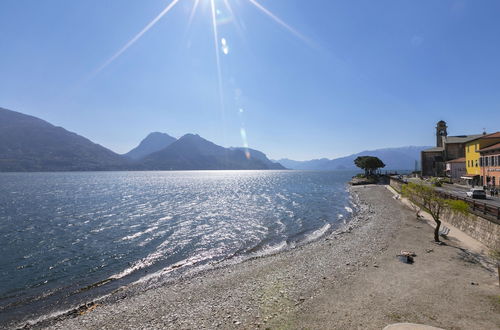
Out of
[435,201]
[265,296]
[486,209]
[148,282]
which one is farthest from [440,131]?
[148,282]

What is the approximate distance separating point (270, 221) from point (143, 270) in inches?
950

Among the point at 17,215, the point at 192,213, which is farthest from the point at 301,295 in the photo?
the point at 17,215

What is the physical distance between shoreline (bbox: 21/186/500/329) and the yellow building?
42086 mm

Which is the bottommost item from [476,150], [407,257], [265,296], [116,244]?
[116,244]

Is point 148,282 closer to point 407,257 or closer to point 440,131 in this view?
point 407,257

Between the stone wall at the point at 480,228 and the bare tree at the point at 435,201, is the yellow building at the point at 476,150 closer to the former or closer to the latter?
the stone wall at the point at 480,228

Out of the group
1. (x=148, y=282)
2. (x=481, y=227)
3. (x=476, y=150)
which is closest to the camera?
(x=148, y=282)

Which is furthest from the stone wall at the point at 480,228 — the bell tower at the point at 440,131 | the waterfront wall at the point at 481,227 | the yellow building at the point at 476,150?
the bell tower at the point at 440,131

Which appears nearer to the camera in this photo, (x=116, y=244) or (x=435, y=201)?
(x=435, y=201)

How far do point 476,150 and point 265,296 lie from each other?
206ft

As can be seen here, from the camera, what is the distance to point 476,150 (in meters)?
53.6

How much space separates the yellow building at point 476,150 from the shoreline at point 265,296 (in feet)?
138

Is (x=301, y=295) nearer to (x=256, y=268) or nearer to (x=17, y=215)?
(x=256, y=268)

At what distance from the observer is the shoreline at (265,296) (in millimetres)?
13156
